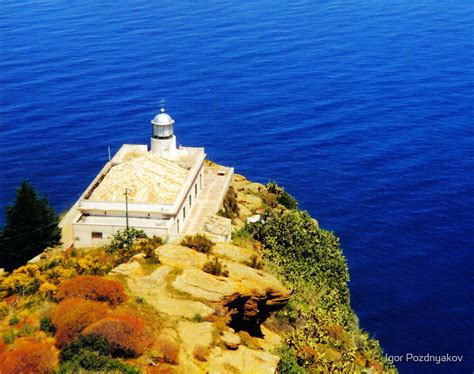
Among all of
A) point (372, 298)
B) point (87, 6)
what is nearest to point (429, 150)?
point (372, 298)

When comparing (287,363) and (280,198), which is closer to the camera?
(287,363)

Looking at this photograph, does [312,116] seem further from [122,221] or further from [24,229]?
[24,229]

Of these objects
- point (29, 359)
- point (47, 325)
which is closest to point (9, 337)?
point (47, 325)

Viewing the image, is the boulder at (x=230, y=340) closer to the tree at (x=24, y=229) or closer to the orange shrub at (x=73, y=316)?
the orange shrub at (x=73, y=316)

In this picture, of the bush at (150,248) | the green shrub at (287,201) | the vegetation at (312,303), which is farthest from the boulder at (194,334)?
the green shrub at (287,201)

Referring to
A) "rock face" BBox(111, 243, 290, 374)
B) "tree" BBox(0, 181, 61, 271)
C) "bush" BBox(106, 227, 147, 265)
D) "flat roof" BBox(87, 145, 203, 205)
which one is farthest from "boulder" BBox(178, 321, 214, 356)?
"tree" BBox(0, 181, 61, 271)
